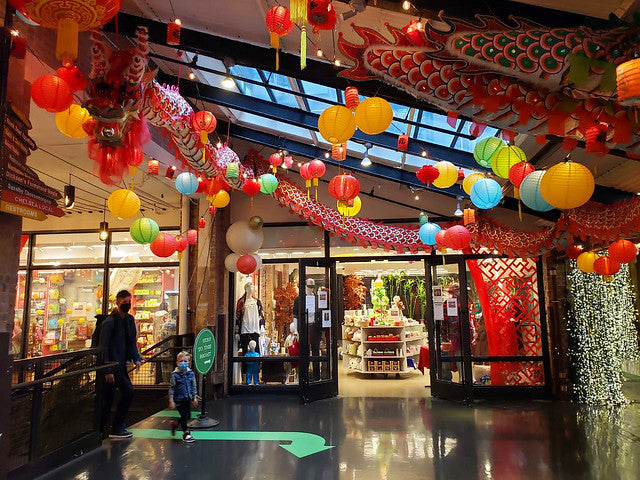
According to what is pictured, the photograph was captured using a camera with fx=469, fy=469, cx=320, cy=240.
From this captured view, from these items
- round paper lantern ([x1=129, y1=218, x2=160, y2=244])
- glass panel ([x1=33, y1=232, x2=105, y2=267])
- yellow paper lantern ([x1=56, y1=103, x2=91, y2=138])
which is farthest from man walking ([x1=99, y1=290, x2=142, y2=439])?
glass panel ([x1=33, y1=232, x2=105, y2=267])

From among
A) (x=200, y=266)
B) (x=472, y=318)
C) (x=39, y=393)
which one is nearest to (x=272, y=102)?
(x=200, y=266)

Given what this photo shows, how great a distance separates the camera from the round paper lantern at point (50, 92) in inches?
126

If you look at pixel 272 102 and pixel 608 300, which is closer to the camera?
pixel 272 102

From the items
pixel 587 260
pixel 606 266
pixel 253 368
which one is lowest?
pixel 253 368

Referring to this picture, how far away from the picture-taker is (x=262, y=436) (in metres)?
5.61

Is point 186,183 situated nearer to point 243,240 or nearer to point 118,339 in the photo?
point 118,339

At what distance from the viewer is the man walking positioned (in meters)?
5.40

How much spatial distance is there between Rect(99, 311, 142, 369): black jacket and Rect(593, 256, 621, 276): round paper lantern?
228 inches

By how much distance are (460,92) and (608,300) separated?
5681mm

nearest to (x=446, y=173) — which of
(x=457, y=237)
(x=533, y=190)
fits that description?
(x=457, y=237)

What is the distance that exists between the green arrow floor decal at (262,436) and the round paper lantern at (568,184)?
354cm

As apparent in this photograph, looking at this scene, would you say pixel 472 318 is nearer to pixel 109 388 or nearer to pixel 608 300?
pixel 608 300

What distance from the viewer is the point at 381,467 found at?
14.6 feet

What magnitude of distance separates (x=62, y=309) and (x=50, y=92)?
8.14 m
